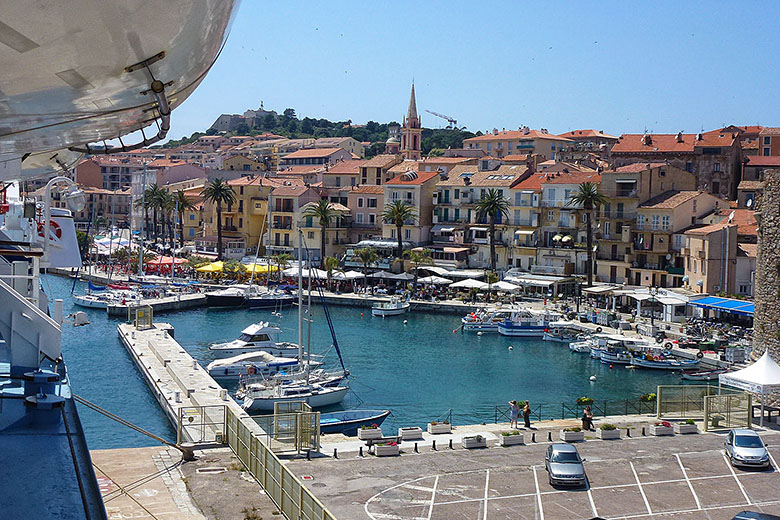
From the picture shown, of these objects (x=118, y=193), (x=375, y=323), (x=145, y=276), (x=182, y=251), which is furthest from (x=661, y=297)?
(x=118, y=193)

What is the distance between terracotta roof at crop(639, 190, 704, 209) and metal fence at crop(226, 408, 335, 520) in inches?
1836

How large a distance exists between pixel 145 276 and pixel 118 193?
55270 millimetres

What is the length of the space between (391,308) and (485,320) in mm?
7624

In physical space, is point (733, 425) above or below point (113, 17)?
below

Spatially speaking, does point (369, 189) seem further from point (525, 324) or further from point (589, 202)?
point (525, 324)

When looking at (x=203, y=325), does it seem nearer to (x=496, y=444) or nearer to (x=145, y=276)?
(x=145, y=276)

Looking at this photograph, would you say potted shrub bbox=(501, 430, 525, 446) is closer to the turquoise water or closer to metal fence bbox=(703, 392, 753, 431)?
metal fence bbox=(703, 392, 753, 431)

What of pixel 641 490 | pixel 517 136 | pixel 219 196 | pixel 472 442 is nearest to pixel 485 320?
pixel 472 442

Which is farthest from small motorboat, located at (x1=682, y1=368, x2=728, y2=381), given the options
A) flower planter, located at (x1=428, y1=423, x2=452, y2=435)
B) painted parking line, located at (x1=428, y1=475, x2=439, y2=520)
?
painted parking line, located at (x1=428, y1=475, x2=439, y2=520)

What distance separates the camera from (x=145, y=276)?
246ft

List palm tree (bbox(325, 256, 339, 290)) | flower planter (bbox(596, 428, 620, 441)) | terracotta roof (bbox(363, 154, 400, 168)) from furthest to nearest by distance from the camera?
terracotta roof (bbox(363, 154, 400, 168)) → palm tree (bbox(325, 256, 339, 290)) → flower planter (bbox(596, 428, 620, 441))

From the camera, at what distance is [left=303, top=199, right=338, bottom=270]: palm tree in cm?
7694

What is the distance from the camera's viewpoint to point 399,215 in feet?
243

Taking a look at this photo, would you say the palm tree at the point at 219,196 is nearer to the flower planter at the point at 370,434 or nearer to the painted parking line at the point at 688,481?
the flower planter at the point at 370,434
